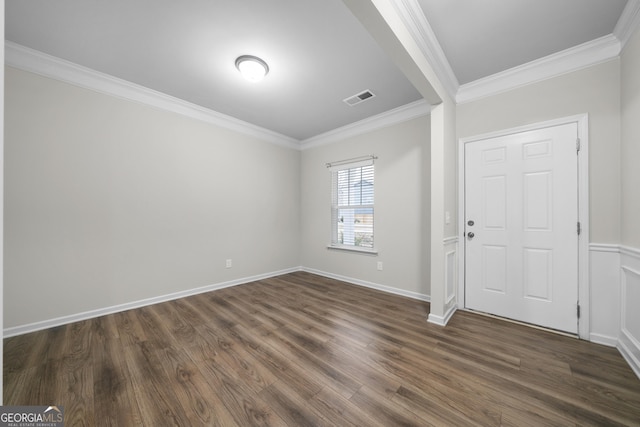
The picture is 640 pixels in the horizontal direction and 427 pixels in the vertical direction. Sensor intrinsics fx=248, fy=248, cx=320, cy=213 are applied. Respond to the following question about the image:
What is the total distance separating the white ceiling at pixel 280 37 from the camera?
187 centimetres

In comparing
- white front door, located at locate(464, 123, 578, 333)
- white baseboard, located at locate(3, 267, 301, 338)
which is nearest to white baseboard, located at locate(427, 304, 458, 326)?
white front door, located at locate(464, 123, 578, 333)

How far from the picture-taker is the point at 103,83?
2.71 m

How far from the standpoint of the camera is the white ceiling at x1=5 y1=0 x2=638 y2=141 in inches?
73.5

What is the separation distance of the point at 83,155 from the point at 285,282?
9.67 feet

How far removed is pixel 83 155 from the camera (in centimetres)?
261

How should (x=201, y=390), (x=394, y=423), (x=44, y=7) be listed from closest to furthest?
1. (x=394, y=423)
2. (x=201, y=390)
3. (x=44, y=7)

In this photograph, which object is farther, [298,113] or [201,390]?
[298,113]

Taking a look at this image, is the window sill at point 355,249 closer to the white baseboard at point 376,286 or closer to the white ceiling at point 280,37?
the white baseboard at point 376,286

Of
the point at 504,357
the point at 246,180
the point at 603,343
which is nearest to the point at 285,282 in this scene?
the point at 246,180

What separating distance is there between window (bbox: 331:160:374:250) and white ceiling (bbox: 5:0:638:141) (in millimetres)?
1359

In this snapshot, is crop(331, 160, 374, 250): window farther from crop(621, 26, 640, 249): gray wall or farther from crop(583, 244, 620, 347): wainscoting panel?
crop(621, 26, 640, 249): gray wall

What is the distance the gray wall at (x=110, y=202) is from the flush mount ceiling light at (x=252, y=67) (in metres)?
1.37

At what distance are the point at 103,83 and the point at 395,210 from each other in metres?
3.80

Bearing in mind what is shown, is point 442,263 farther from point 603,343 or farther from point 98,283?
point 98,283
